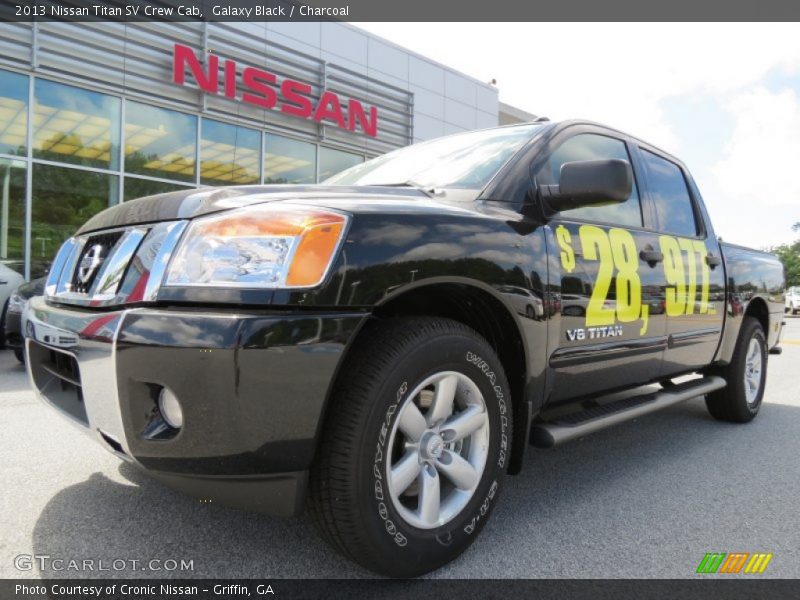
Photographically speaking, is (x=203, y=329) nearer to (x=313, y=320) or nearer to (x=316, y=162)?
(x=313, y=320)

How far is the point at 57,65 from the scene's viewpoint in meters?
9.08

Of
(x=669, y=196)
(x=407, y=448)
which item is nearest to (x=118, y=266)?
(x=407, y=448)

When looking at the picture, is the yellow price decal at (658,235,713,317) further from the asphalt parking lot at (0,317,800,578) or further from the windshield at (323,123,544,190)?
the windshield at (323,123,544,190)

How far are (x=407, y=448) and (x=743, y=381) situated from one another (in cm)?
319

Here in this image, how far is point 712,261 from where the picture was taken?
138 inches

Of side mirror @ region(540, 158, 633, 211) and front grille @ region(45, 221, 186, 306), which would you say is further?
side mirror @ region(540, 158, 633, 211)

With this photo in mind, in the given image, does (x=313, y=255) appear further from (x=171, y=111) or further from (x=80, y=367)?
(x=171, y=111)

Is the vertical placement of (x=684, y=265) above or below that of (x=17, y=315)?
above

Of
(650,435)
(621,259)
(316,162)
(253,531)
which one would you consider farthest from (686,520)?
(316,162)

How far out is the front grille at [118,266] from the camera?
161 cm

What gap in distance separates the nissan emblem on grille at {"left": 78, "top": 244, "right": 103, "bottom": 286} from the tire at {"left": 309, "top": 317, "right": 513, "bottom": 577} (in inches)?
35.8

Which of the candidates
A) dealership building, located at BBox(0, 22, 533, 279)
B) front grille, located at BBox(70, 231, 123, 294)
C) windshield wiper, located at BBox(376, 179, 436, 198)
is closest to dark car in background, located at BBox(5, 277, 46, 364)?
dealership building, located at BBox(0, 22, 533, 279)

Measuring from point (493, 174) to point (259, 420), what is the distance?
4.48ft

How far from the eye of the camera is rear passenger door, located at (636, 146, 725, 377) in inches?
121
